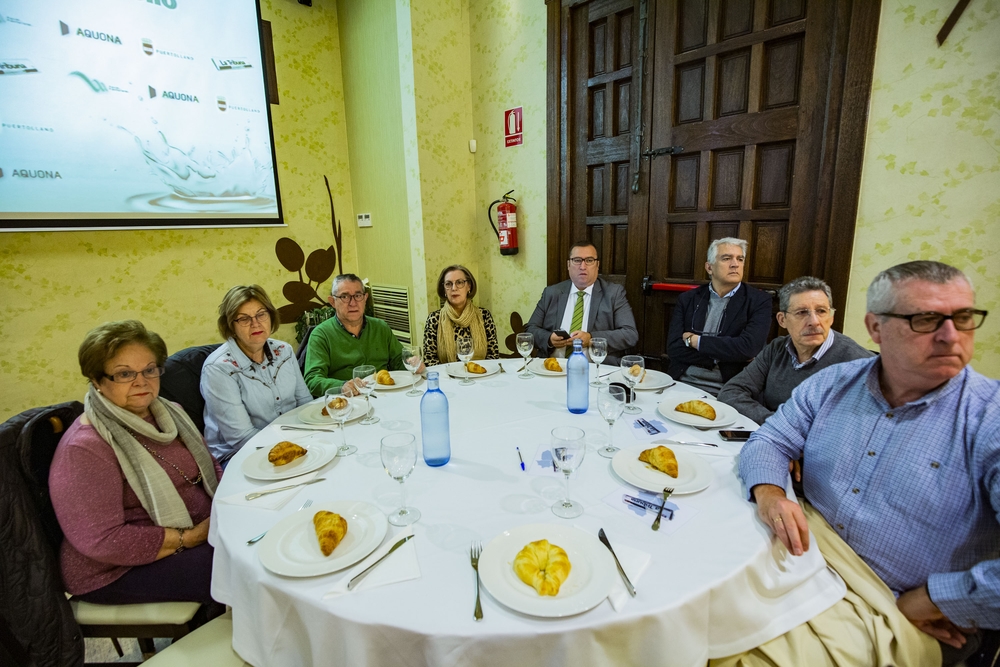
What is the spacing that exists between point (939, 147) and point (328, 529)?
9.44ft

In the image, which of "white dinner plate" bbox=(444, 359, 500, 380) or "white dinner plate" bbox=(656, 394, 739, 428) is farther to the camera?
"white dinner plate" bbox=(444, 359, 500, 380)

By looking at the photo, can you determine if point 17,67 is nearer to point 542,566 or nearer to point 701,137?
point 542,566

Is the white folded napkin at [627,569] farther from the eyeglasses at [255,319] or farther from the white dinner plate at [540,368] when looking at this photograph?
the eyeglasses at [255,319]

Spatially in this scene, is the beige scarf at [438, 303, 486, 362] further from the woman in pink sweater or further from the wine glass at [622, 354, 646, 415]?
the woman in pink sweater

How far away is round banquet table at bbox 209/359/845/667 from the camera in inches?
32.0

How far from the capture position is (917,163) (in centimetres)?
220

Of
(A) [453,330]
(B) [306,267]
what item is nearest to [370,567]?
(A) [453,330]

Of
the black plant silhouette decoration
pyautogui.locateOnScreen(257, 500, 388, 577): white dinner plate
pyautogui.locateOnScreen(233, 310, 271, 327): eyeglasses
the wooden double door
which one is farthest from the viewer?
the black plant silhouette decoration

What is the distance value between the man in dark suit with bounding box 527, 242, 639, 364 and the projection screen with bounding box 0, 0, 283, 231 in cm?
239

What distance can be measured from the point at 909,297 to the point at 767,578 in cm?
70

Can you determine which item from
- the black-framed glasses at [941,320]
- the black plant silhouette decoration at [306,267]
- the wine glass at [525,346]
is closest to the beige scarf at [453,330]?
the wine glass at [525,346]

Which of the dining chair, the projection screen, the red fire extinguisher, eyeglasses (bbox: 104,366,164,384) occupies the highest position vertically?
the projection screen

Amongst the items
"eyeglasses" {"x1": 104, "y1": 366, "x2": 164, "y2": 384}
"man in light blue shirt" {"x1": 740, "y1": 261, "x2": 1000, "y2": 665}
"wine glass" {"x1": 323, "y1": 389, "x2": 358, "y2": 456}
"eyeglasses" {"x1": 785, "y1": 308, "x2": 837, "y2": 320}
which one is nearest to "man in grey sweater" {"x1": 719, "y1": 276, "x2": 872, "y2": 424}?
"eyeglasses" {"x1": 785, "y1": 308, "x2": 837, "y2": 320}

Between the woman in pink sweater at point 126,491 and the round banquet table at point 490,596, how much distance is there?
0.22m
